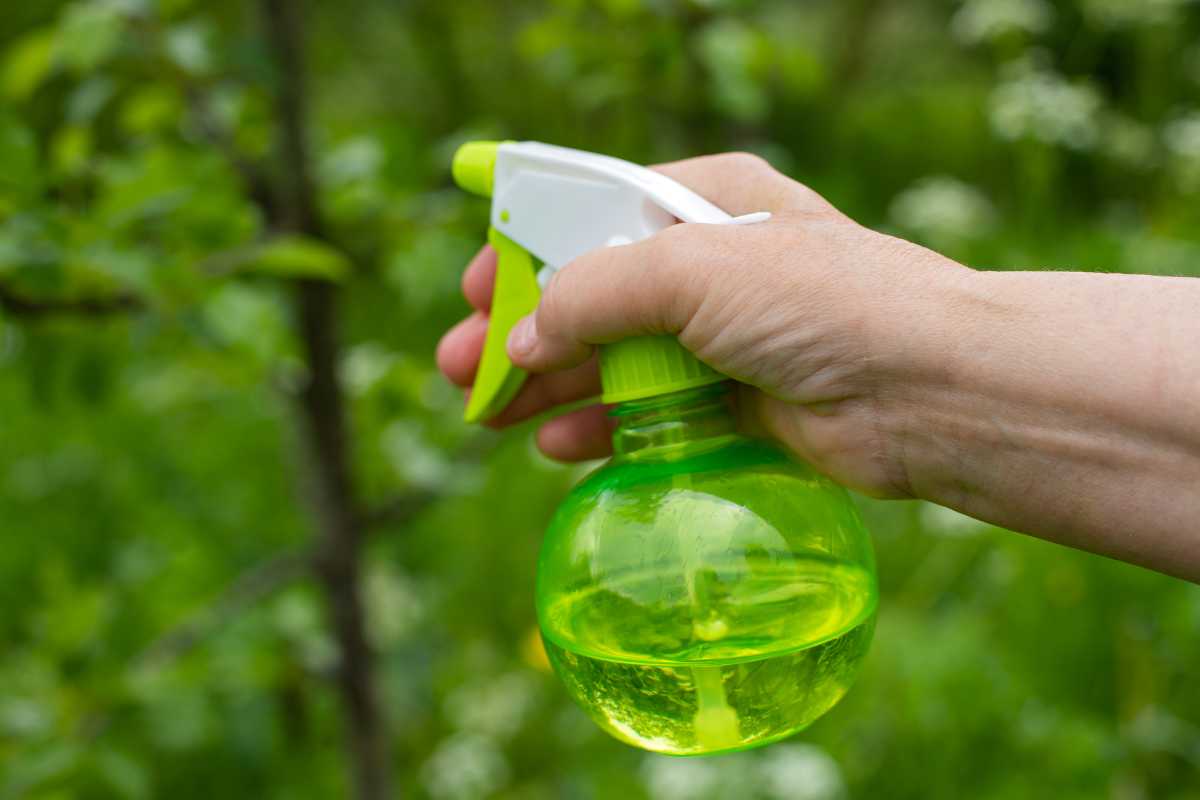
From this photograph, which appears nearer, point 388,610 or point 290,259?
point 290,259

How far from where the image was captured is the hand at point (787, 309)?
828 mm

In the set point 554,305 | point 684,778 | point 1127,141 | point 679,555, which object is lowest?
point 684,778

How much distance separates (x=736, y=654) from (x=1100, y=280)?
1.27ft

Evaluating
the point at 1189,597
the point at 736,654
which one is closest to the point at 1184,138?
the point at 1189,597

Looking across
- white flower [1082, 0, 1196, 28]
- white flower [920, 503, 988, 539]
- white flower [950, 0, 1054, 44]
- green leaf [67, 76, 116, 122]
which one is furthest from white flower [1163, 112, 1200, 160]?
green leaf [67, 76, 116, 122]

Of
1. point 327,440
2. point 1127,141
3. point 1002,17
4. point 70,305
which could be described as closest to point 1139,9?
point 1127,141

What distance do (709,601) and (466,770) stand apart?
1419mm

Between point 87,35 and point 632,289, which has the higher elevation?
point 87,35

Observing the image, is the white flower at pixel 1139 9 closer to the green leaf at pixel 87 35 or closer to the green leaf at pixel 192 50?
the green leaf at pixel 192 50

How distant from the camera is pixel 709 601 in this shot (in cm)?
77

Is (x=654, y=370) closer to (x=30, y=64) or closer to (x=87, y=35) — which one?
(x=87, y=35)

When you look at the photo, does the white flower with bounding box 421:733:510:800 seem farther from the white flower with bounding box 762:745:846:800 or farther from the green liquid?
the green liquid

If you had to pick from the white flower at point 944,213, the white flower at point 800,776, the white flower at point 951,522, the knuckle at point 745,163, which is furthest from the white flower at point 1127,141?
the knuckle at point 745,163

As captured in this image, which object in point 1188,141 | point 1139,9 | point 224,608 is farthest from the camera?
point 1139,9
